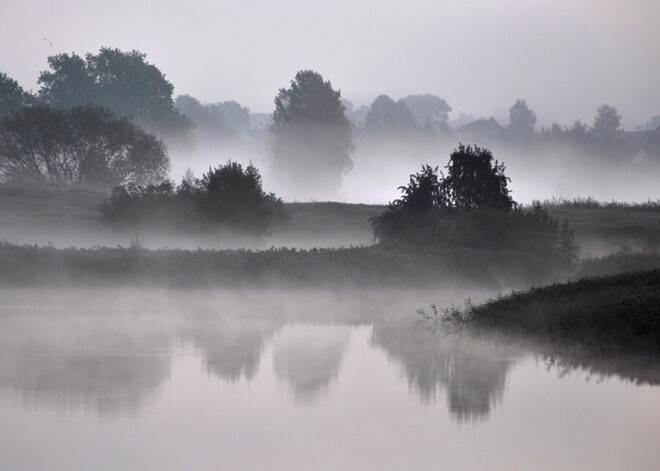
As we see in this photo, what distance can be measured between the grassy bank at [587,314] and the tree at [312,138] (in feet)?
321

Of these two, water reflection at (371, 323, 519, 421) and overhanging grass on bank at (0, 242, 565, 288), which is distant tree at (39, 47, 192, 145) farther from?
water reflection at (371, 323, 519, 421)

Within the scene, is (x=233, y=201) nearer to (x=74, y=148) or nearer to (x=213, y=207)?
(x=213, y=207)

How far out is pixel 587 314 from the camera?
2166cm

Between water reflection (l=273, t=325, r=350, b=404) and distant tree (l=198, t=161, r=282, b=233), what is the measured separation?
2722 centimetres

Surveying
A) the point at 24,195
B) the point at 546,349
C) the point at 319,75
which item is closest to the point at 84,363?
the point at 546,349

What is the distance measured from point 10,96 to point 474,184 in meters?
78.4

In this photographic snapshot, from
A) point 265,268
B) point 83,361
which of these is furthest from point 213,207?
point 83,361

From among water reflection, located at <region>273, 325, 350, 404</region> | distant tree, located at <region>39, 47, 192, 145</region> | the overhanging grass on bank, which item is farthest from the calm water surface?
distant tree, located at <region>39, 47, 192, 145</region>

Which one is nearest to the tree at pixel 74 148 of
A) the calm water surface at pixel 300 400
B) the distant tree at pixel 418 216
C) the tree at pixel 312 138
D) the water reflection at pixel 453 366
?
the tree at pixel 312 138

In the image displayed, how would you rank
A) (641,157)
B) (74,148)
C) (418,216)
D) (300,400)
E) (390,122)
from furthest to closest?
1. (641,157)
2. (390,122)
3. (74,148)
4. (418,216)
5. (300,400)

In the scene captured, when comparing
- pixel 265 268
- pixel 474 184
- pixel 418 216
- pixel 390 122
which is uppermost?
pixel 390 122

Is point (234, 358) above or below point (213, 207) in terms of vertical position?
below

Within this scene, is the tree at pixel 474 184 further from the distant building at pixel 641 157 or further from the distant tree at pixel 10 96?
the distant building at pixel 641 157

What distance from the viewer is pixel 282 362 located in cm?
1986
